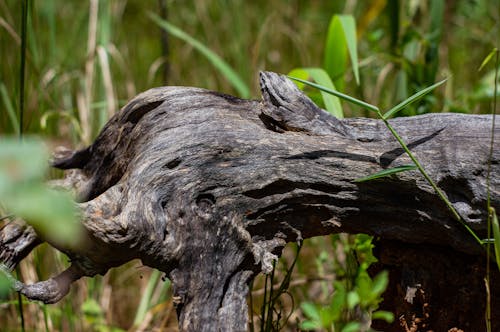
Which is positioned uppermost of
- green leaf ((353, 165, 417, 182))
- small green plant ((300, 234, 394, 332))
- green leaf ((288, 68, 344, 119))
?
green leaf ((288, 68, 344, 119))

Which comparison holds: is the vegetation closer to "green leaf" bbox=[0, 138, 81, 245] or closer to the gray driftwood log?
the gray driftwood log

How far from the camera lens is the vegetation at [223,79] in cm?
202

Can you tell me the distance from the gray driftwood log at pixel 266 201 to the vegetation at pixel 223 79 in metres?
0.13

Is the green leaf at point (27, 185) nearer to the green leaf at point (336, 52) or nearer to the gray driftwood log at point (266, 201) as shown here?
the gray driftwood log at point (266, 201)

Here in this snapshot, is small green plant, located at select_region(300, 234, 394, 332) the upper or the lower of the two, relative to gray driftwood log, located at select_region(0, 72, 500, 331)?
lower

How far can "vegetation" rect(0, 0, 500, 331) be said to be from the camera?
2020 millimetres

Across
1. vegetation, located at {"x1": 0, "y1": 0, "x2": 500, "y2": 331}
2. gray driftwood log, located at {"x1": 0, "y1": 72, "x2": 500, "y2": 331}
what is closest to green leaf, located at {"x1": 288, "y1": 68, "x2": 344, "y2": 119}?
vegetation, located at {"x1": 0, "y1": 0, "x2": 500, "y2": 331}

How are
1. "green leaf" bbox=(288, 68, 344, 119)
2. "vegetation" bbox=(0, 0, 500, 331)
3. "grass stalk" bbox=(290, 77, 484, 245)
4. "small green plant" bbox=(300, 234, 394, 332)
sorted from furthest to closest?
"vegetation" bbox=(0, 0, 500, 331)
"green leaf" bbox=(288, 68, 344, 119)
"grass stalk" bbox=(290, 77, 484, 245)
"small green plant" bbox=(300, 234, 394, 332)

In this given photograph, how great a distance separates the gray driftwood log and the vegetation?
129 mm

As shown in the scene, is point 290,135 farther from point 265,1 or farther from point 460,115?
point 265,1

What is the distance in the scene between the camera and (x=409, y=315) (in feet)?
5.10

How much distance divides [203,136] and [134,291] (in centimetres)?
166

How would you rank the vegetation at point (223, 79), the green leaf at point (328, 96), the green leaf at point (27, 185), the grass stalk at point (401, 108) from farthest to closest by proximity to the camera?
the vegetation at point (223, 79)
the green leaf at point (328, 96)
the grass stalk at point (401, 108)
the green leaf at point (27, 185)

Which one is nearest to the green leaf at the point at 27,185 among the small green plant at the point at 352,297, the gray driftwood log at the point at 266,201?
the small green plant at the point at 352,297
